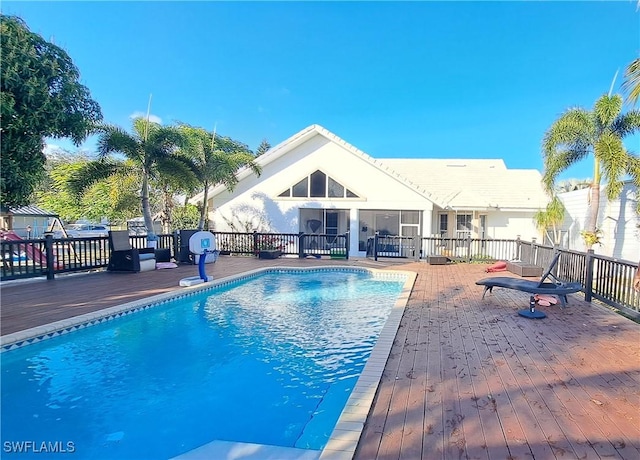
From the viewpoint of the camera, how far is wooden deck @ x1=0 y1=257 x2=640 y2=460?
2352 mm

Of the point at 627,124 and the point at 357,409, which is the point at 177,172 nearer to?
the point at 357,409

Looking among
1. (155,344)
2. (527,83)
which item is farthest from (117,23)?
(527,83)

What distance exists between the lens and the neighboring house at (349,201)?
1580 cm

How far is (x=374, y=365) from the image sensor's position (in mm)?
3691

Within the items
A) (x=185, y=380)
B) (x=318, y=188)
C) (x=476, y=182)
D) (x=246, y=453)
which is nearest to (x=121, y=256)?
(x=185, y=380)

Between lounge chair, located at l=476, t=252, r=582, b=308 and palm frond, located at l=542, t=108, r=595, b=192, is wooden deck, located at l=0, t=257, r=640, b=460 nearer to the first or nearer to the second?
lounge chair, located at l=476, t=252, r=582, b=308

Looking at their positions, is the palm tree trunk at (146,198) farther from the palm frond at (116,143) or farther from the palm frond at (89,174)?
the palm frond at (89,174)

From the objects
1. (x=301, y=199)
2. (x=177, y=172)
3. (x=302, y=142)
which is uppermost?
(x=302, y=142)

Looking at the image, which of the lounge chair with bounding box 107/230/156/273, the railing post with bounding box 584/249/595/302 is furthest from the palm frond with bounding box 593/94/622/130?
the lounge chair with bounding box 107/230/156/273

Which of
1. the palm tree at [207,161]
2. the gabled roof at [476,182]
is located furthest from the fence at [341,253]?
the gabled roof at [476,182]

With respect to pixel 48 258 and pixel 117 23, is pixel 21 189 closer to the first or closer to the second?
pixel 48 258

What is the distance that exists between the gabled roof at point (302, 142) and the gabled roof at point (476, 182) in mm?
2390

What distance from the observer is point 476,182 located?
61.6 feet

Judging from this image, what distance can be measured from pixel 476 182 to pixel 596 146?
23.1 ft
